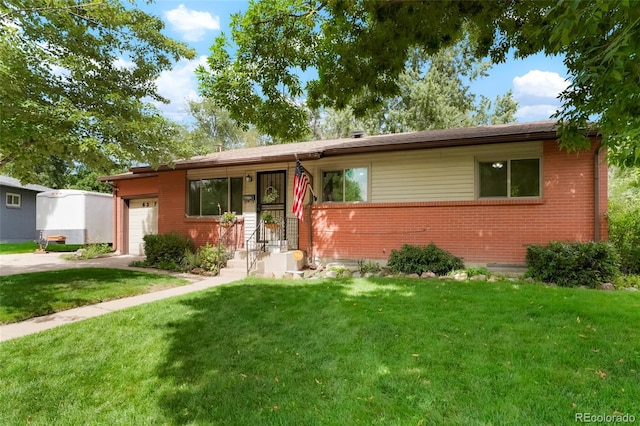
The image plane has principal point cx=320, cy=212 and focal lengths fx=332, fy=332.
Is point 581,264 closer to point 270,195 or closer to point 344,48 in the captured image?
point 344,48

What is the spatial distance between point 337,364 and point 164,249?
8459 mm

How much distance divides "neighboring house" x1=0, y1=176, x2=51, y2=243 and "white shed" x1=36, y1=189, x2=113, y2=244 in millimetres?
4738

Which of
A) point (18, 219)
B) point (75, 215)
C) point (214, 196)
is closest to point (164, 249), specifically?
point (214, 196)

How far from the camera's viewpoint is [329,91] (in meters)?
6.47

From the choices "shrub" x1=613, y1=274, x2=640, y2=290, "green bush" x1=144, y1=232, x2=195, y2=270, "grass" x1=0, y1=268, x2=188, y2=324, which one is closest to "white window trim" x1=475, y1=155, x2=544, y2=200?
"shrub" x1=613, y1=274, x2=640, y2=290

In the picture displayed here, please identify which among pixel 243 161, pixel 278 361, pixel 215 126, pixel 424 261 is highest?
pixel 215 126

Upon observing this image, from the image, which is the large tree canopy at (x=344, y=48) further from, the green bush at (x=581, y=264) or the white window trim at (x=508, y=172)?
the green bush at (x=581, y=264)

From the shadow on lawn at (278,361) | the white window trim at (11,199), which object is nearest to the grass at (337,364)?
the shadow on lawn at (278,361)

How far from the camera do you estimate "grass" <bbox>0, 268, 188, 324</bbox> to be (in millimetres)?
5328

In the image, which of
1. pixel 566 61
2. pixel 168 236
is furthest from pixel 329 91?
pixel 168 236

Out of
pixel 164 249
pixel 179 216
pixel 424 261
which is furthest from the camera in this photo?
pixel 179 216

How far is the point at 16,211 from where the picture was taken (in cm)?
2030

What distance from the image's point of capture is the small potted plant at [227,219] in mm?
10289

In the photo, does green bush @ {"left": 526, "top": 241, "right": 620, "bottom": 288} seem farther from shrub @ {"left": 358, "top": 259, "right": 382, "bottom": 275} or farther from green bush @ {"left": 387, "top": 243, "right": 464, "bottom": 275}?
shrub @ {"left": 358, "top": 259, "right": 382, "bottom": 275}
